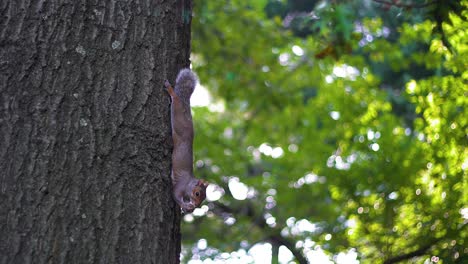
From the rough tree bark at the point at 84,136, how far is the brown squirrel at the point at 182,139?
3 centimetres

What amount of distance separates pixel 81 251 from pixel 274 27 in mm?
5405

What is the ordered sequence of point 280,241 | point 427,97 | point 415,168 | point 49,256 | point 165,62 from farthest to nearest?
point 280,241 < point 415,168 < point 427,97 < point 165,62 < point 49,256

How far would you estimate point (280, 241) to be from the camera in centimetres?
647

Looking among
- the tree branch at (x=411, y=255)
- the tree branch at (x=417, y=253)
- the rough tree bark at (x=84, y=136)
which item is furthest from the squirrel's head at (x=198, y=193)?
the tree branch at (x=411, y=255)

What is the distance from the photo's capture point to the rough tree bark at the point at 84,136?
1.98 m

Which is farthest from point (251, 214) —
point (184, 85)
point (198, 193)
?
point (184, 85)

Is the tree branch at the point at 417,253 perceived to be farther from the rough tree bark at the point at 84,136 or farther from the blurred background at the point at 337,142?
the rough tree bark at the point at 84,136

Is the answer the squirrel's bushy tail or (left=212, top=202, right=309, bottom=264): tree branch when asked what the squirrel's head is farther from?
(left=212, top=202, right=309, bottom=264): tree branch

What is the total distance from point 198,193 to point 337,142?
327cm

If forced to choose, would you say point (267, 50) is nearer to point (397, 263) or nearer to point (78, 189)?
point (397, 263)

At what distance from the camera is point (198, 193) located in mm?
2619

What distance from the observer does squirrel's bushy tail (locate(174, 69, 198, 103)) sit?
236 cm

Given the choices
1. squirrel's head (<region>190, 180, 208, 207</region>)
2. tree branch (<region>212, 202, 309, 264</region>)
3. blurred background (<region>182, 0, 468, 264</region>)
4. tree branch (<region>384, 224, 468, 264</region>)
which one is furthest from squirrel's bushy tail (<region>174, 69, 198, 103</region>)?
tree branch (<region>212, 202, 309, 264</region>)

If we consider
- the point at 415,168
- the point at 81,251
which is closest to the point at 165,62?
the point at 81,251
